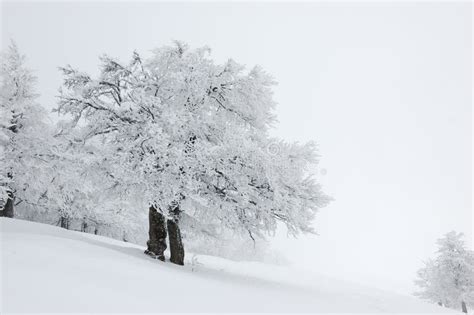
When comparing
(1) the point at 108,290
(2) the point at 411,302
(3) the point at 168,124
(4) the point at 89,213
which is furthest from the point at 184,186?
(4) the point at 89,213

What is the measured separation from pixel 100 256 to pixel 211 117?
5503mm

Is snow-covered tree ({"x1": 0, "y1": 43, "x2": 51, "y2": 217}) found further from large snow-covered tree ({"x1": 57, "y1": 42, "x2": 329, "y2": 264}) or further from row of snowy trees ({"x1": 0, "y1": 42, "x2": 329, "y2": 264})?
large snow-covered tree ({"x1": 57, "y1": 42, "x2": 329, "y2": 264})

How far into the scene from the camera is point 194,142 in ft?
39.3

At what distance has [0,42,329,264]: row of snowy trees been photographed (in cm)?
1105

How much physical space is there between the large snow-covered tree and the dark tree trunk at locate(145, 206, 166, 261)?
4cm

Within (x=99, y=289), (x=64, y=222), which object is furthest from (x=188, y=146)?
(x=64, y=222)

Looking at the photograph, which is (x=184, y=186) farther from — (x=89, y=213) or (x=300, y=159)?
(x=89, y=213)

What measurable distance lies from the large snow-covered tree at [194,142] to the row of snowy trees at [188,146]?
35mm

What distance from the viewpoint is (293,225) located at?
12.5 m

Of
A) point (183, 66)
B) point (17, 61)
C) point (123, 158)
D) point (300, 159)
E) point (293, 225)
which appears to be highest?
point (17, 61)

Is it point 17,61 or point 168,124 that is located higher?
point 17,61

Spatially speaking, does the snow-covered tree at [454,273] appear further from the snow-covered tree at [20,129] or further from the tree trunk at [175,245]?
the snow-covered tree at [20,129]

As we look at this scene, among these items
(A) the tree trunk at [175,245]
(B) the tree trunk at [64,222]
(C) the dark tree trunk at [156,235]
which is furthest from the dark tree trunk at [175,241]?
(B) the tree trunk at [64,222]

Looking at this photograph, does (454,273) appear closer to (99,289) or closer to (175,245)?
(175,245)
